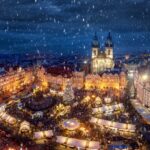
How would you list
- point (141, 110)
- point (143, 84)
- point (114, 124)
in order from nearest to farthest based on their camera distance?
point (114, 124) < point (141, 110) < point (143, 84)

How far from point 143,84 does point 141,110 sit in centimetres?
378

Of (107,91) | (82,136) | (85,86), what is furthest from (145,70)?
(82,136)

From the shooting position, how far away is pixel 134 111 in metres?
30.0

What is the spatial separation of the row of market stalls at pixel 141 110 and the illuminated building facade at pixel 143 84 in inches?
27.5

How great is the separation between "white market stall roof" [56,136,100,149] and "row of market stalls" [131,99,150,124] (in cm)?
661

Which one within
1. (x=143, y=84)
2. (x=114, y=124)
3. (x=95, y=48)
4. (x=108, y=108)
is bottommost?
(x=114, y=124)

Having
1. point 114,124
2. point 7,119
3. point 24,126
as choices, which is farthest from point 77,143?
point 7,119

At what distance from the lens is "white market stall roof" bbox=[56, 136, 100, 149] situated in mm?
22828

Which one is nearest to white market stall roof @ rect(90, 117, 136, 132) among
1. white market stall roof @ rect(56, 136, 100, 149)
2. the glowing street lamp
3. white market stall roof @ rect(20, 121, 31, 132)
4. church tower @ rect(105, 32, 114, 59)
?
white market stall roof @ rect(56, 136, 100, 149)

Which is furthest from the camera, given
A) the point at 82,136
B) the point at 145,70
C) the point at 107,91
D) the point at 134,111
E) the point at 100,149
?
the point at 107,91

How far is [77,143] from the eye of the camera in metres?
23.3

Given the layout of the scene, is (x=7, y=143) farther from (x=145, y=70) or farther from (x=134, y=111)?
(x=145, y=70)

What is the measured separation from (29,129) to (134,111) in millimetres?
10718

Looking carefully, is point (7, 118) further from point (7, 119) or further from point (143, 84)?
point (143, 84)
